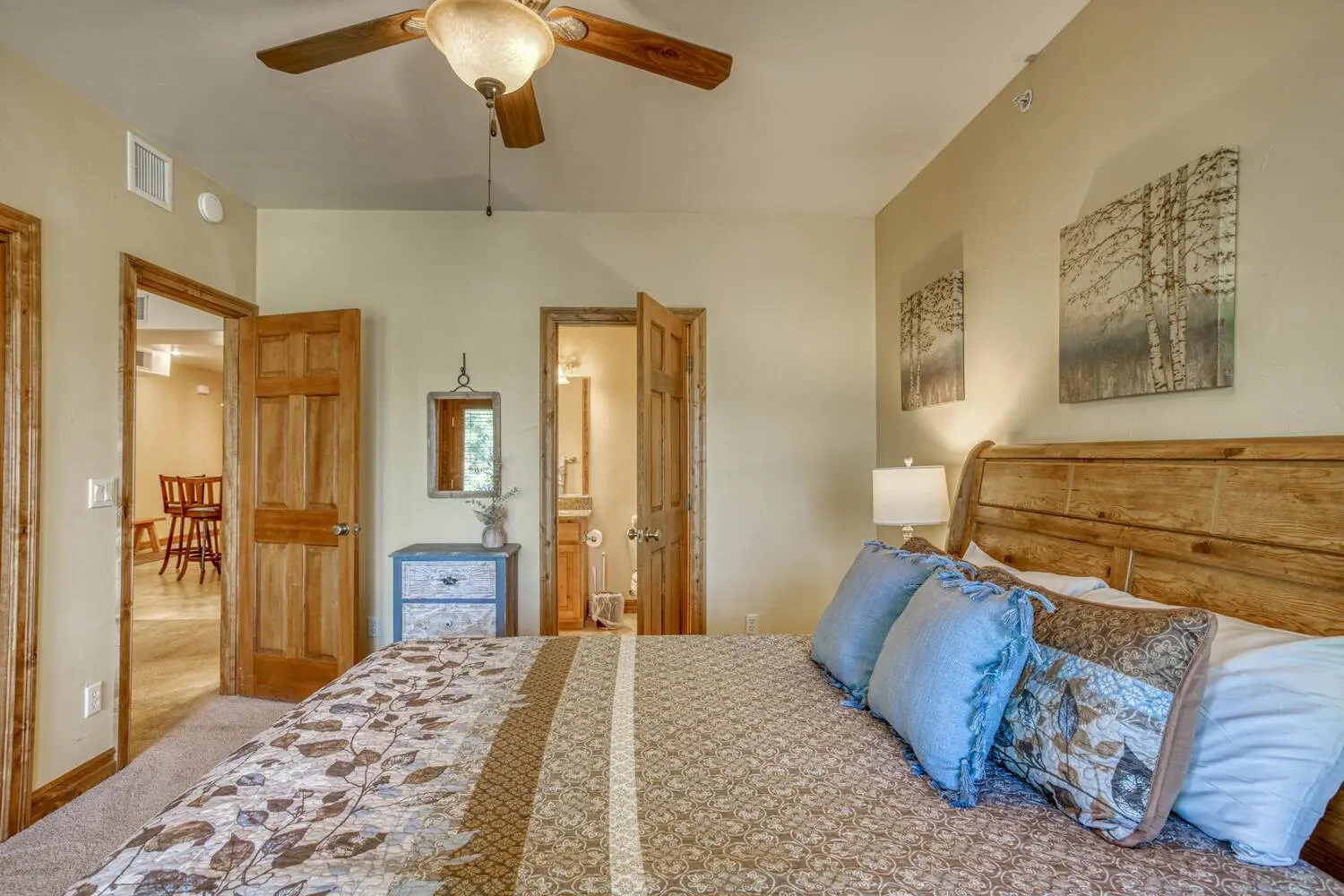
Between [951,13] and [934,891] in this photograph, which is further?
[951,13]

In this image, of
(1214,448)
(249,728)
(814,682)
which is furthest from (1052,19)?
(249,728)

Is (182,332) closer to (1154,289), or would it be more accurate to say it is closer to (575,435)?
(575,435)

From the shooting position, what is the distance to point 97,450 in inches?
92.3

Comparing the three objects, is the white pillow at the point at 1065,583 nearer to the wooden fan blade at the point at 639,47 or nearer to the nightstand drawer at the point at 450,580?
the wooden fan blade at the point at 639,47

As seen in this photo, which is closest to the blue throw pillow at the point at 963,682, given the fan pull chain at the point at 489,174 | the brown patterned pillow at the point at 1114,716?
the brown patterned pillow at the point at 1114,716

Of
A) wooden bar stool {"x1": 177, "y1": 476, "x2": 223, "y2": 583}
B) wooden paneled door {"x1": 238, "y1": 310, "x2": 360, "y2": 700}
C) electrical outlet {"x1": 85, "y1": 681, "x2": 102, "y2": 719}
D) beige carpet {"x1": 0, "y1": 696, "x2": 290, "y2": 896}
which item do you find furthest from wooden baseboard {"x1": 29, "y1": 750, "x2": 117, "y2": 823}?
wooden bar stool {"x1": 177, "y1": 476, "x2": 223, "y2": 583}

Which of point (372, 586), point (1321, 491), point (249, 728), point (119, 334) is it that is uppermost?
point (119, 334)

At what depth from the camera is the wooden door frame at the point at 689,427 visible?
3.34 m

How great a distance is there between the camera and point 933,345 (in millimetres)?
2705

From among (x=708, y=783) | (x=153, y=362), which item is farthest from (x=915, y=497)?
(x=153, y=362)

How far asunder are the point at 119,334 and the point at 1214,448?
3.83 m

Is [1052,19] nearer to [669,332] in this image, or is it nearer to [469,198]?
[669,332]

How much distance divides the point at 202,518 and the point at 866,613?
6.94m

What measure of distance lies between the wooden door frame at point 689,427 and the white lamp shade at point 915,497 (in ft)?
3.97
